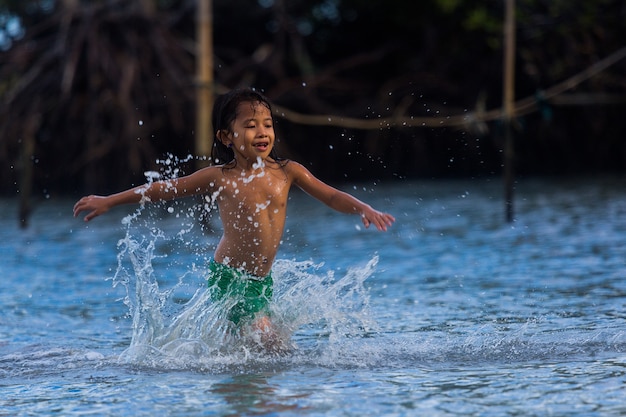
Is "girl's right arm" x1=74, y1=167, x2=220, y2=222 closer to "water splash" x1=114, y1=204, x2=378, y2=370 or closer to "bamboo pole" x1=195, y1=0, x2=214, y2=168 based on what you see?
"water splash" x1=114, y1=204, x2=378, y2=370

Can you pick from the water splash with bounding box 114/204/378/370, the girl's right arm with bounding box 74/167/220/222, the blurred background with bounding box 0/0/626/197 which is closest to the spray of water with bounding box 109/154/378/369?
the water splash with bounding box 114/204/378/370

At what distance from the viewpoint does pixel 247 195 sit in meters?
5.27

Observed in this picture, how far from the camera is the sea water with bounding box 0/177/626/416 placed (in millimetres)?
4266

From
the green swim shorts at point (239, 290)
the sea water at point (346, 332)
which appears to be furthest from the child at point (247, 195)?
the sea water at point (346, 332)

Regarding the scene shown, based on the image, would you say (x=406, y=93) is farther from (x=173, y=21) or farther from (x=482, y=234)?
(x=482, y=234)

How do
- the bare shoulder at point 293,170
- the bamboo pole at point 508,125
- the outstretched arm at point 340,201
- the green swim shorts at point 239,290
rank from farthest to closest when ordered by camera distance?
the bamboo pole at point 508,125 < the bare shoulder at point 293,170 < the green swim shorts at point 239,290 < the outstretched arm at point 340,201

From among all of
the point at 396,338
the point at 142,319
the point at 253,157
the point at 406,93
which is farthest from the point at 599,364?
the point at 406,93

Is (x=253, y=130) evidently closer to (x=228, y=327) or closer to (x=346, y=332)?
(x=228, y=327)

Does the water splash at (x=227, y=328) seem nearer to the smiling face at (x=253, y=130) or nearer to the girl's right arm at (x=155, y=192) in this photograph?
the girl's right arm at (x=155, y=192)

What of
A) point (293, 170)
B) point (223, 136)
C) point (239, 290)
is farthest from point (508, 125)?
point (239, 290)

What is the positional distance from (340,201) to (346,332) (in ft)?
2.43

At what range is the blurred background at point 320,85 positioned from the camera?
55.1ft

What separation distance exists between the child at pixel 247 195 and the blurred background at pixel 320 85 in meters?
9.67

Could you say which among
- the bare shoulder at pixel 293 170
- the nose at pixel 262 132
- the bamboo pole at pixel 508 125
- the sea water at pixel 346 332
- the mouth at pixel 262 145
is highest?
the bamboo pole at pixel 508 125
